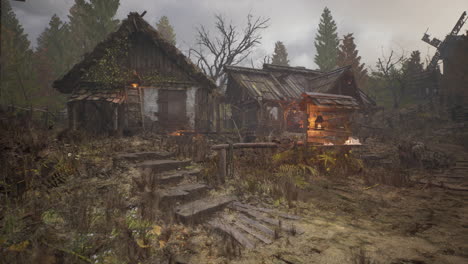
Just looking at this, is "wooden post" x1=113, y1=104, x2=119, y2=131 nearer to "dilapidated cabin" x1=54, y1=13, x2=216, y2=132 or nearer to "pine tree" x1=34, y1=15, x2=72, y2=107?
"dilapidated cabin" x1=54, y1=13, x2=216, y2=132

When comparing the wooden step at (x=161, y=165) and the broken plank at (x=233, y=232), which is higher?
the wooden step at (x=161, y=165)

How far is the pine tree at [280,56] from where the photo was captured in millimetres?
42125

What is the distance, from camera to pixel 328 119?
8.14 m

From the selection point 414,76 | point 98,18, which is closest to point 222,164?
point 98,18

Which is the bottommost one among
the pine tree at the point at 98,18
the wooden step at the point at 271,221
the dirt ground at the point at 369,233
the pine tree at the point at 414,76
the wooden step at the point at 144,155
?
the dirt ground at the point at 369,233

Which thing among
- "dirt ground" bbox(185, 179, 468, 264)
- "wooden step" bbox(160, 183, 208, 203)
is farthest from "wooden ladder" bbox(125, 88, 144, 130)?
"dirt ground" bbox(185, 179, 468, 264)

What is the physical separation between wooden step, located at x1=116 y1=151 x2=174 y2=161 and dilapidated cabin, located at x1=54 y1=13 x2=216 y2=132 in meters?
5.46

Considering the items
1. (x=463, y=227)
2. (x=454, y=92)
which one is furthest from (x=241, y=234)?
(x=454, y=92)

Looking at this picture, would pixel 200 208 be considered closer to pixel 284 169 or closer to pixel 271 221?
pixel 271 221

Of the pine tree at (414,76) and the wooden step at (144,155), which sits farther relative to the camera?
the pine tree at (414,76)

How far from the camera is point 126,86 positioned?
12.2 metres

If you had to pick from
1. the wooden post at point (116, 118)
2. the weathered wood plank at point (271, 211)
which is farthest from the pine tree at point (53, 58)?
the weathered wood plank at point (271, 211)

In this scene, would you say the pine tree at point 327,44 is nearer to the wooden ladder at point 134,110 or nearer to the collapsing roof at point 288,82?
the collapsing roof at point 288,82

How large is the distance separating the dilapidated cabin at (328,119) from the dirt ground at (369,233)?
2906 millimetres
